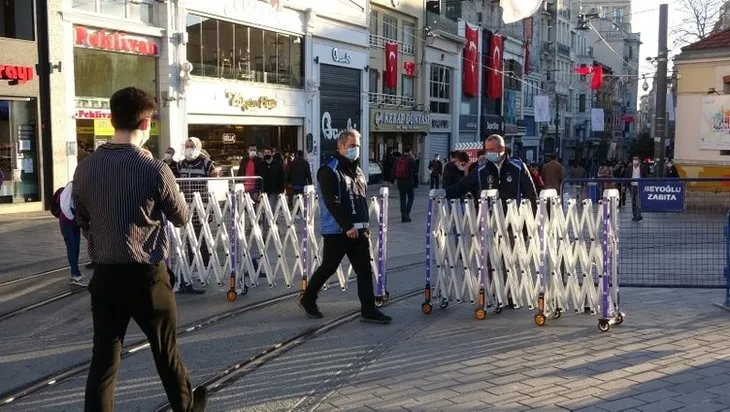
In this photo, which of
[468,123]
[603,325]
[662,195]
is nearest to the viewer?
[603,325]

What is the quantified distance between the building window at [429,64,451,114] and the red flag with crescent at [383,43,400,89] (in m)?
4.44

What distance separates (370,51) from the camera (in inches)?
1395

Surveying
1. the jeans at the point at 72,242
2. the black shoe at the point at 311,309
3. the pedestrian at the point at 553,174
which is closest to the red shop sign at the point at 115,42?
the pedestrian at the point at 553,174

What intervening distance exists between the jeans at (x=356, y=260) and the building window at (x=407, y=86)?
3203cm

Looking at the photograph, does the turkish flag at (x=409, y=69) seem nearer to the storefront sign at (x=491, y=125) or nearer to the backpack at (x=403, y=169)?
the storefront sign at (x=491, y=125)

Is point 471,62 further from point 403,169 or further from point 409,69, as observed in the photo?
point 403,169

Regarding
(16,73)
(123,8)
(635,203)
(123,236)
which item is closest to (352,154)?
(635,203)

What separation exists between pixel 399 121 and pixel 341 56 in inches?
248

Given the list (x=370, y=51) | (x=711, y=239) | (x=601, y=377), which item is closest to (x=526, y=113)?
(x=370, y=51)

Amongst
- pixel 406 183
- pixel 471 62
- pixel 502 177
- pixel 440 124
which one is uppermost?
pixel 471 62

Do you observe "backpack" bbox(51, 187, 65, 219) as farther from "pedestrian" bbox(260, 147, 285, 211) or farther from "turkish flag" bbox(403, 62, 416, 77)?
"turkish flag" bbox(403, 62, 416, 77)

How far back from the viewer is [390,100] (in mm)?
37281

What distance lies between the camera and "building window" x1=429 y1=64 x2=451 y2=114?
41.7 meters

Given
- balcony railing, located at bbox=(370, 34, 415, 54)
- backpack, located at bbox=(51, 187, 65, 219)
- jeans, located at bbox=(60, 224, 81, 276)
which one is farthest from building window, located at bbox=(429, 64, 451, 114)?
jeans, located at bbox=(60, 224, 81, 276)
